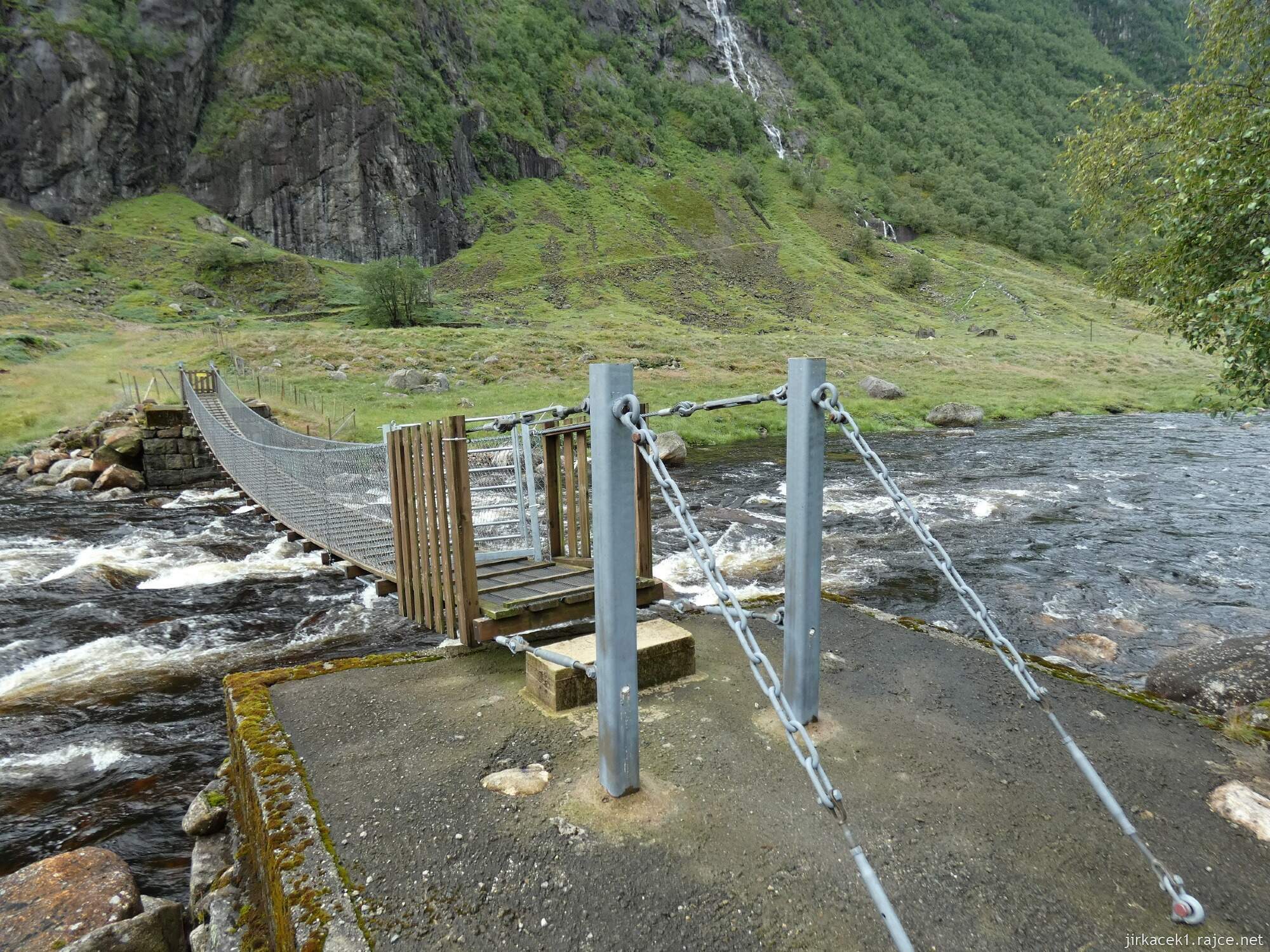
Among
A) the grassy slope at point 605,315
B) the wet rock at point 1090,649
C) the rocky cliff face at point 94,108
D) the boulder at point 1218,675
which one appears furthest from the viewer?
the rocky cliff face at point 94,108

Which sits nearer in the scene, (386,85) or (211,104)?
(211,104)

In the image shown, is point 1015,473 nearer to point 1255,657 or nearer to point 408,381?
point 1255,657

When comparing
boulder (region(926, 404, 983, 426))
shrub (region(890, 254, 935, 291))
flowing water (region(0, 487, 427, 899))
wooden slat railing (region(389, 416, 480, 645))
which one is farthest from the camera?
shrub (region(890, 254, 935, 291))

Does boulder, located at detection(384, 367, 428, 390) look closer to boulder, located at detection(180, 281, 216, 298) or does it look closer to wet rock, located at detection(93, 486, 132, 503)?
wet rock, located at detection(93, 486, 132, 503)

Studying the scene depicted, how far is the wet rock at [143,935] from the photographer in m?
3.50

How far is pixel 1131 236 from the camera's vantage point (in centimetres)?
1077

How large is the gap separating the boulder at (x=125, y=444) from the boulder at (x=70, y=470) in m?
0.72

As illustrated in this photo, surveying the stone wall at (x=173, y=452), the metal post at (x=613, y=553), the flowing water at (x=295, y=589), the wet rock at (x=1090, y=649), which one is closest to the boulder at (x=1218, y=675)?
the flowing water at (x=295, y=589)

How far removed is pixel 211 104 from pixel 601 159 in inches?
2312

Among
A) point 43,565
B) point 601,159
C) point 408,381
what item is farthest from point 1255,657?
point 601,159

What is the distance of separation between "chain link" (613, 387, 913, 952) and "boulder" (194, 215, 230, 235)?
90.8 m

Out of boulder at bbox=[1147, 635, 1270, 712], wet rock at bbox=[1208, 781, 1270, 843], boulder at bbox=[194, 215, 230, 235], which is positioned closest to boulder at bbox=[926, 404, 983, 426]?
boulder at bbox=[1147, 635, 1270, 712]

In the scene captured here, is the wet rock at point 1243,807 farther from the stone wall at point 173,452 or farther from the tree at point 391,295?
the tree at point 391,295

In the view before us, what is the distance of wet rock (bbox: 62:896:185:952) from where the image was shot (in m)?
3.50
